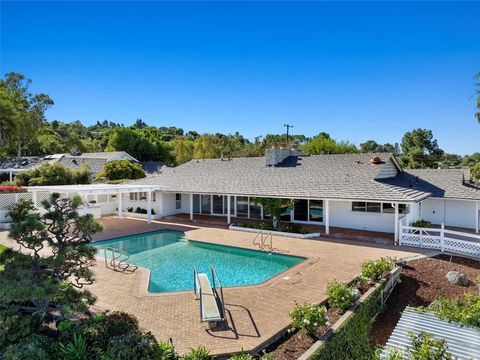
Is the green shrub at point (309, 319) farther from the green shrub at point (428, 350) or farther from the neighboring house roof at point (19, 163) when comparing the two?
the neighboring house roof at point (19, 163)

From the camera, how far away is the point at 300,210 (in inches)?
908

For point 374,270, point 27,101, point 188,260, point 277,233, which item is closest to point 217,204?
point 277,233

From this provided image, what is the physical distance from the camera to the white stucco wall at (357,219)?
19766 millimetres

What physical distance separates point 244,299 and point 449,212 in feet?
60.1

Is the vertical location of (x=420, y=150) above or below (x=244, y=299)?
above

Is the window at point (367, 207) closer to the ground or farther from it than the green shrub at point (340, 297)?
farther from it

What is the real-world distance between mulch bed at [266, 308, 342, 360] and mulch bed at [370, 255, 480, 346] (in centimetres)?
235

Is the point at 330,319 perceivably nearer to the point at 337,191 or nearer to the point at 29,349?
the point at 29,349

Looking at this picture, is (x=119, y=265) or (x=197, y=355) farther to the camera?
(x=119, y=265)

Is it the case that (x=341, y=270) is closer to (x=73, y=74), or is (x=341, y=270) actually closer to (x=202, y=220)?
(x=202, y=220)

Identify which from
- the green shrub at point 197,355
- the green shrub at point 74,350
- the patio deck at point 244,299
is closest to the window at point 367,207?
the patio deck at point 244,299

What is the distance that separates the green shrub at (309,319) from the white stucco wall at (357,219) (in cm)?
1372

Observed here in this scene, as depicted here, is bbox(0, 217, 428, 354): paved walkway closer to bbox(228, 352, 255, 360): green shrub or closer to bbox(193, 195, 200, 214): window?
bbox(228, 352, 255, 360): green shrub

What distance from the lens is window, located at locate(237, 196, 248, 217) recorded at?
25.7 meters
